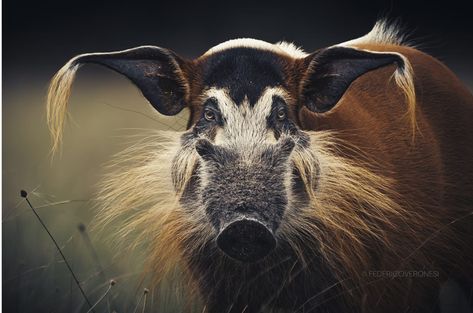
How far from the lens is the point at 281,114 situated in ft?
11.7

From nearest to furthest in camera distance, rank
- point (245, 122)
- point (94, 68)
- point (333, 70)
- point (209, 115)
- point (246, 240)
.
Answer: point (246, 240), point (245, 122), point (209, 115), point (333, 70), point (94, 68)

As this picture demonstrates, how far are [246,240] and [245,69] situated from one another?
75 cm

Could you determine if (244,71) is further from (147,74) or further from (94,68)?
(94,68)

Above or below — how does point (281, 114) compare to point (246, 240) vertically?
above

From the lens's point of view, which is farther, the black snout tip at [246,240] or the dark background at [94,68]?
the dark background at [94,68]

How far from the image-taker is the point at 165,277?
12.9 feet

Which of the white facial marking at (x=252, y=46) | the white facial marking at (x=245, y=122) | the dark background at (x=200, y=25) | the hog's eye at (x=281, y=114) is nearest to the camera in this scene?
the white facial marking at (x=245, y=122)

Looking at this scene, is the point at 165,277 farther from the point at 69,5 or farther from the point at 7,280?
the point at 69,5

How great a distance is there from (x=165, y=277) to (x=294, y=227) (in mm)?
722

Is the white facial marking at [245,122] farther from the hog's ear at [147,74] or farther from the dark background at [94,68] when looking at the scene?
the dark background at [94,68]

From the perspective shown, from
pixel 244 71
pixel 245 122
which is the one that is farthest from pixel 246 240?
pixel 244 71

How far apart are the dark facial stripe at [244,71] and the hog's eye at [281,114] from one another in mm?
113

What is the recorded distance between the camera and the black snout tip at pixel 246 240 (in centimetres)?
327

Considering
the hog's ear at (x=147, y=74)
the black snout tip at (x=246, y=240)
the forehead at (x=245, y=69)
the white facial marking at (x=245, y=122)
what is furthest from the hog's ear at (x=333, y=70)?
the black snout tip at (x=246, y=240)
